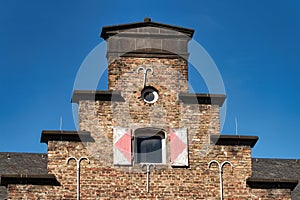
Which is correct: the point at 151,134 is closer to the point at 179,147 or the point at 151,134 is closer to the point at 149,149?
the point at 149,149

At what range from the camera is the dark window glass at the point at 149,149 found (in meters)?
28.3

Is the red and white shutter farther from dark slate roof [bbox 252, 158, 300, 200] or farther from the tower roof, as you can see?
dark slate roof [bbox 252, 158, 300, 200]

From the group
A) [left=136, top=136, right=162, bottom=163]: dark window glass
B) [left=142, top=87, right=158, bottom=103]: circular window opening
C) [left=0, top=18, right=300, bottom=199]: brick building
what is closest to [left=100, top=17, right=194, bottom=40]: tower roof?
[left=0, top=18, right=300, bottom=199]: brick building

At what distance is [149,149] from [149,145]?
0.45 feet

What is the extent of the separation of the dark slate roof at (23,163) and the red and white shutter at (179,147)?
4.52 m

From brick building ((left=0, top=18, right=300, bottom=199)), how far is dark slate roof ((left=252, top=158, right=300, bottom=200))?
3282 millimetres

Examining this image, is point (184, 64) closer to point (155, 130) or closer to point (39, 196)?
point (155, 130)

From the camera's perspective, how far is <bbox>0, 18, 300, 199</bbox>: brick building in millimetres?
27641

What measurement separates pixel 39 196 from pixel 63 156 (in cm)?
138

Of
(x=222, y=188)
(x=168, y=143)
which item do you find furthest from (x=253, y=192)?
(x=168, y=143)

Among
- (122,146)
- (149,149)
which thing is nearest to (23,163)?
(122,146)

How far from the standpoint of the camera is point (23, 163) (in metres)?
31.4

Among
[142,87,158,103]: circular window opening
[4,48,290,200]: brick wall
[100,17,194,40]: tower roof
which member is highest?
[100,17,194,40]: tower roof

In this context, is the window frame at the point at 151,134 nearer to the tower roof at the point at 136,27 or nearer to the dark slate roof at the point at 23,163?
the tower roof at the point at 136,27
